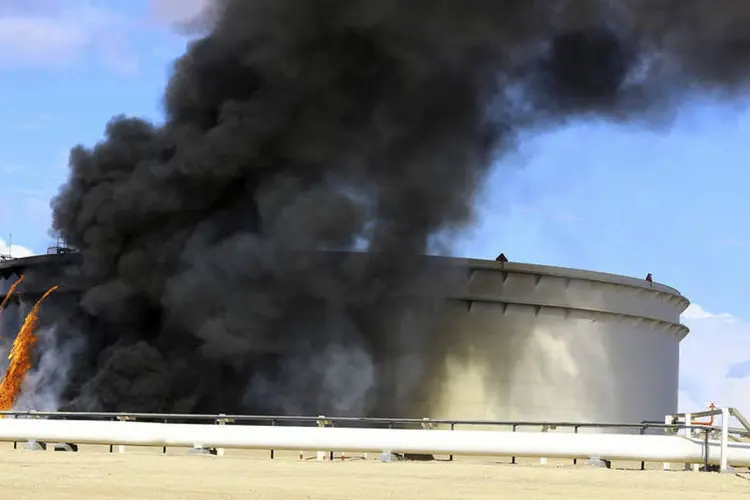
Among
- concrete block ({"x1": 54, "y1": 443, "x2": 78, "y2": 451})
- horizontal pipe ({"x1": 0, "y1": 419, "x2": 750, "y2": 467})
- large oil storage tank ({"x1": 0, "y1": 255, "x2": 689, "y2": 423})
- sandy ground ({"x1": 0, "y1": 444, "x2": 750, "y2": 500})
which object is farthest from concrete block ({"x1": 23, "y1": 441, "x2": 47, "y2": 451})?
Result: large oil storage tank ({"x1": 0, "y1": 255, "x2": 689, "y2": 423})

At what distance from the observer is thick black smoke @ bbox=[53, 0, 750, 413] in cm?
3700

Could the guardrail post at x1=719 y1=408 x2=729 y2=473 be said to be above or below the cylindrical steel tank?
below

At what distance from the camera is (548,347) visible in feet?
134

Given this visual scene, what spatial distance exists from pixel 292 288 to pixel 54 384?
984 cm

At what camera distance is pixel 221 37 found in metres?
40.1

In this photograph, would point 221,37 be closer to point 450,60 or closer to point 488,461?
point 450,60

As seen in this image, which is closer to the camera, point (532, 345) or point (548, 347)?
point (532, 345)

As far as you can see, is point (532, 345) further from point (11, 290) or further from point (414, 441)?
point (11, 290)

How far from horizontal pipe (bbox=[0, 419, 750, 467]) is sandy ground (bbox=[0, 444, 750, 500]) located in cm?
35

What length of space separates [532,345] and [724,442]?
20631 mm

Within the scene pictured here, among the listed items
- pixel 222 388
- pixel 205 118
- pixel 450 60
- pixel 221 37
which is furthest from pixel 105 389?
pixel 450 60

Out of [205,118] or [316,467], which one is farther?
[205,118]

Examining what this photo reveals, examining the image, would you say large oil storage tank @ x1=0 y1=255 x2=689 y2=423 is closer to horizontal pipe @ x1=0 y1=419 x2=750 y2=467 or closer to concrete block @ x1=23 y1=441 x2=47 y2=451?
concrete block @ x1=23 y1=441 x2=47 y2=451

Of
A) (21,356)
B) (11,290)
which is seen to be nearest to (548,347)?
(21,356)
